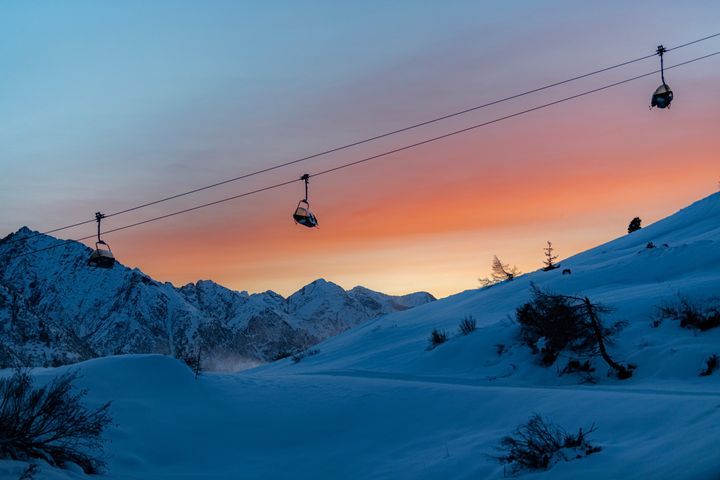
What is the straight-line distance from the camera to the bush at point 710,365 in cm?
1604

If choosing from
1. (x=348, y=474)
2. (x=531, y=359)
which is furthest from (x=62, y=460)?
(x=531, y=359)

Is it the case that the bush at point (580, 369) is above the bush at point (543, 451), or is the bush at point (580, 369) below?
above

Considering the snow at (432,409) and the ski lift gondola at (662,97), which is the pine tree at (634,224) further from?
the ski lift gondola at (662,97)

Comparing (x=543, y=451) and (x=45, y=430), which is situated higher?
(x=45, y=430)

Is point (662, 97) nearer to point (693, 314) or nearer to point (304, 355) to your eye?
point (693, 314)

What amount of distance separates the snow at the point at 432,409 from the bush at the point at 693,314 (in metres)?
0.35

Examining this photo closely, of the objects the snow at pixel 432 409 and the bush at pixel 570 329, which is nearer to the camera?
the snow at pixel 432 409

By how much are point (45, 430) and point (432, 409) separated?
8.17 m

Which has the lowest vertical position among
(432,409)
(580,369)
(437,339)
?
(432,409)

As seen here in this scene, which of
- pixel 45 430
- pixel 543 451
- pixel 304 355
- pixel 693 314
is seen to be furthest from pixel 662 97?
pixel 304 355

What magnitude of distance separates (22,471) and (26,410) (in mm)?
1945

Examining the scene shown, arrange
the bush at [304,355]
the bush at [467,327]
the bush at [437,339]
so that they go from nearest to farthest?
the bush at [467,327], the bush at [437,339], the bush at [304,355]

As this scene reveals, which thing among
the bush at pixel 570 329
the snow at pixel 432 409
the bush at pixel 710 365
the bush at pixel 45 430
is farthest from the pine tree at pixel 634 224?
the bush at pixel 45 430

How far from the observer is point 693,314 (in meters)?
18.9
